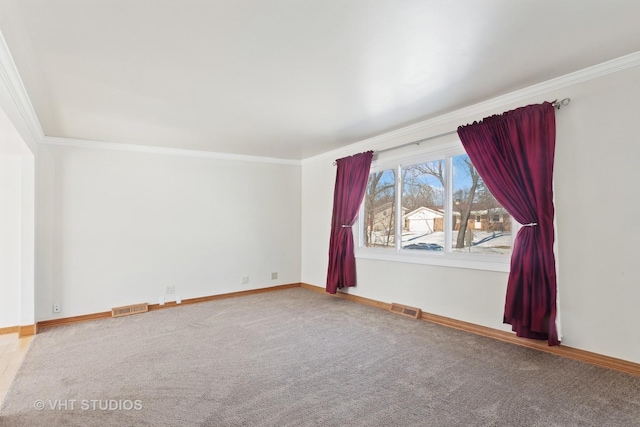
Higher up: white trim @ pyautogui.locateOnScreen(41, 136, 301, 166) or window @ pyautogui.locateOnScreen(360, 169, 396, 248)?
white trim @ pyautogui.locateOnScreen(41, 136, 301, 166)

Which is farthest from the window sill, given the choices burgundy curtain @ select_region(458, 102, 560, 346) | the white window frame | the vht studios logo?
the vht studios logo

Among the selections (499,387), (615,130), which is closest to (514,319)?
(499,387)

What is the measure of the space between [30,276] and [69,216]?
0.86 m

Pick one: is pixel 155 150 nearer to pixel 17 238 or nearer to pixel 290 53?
pixel 17 238

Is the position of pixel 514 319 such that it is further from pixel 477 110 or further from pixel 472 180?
pixel 477 110

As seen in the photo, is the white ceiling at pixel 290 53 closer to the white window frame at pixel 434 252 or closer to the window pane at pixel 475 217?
the white window frame at pixel 434 252

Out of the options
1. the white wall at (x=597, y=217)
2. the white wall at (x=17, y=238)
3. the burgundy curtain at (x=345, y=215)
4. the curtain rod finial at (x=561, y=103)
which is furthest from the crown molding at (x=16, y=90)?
the curtain rod finial at (x=561, y=103)

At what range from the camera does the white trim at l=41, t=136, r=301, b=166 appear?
422 cm

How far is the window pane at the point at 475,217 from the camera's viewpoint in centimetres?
337

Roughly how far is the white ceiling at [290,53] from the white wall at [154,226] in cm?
97

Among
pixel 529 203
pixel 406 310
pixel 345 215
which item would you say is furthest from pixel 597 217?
pixel 345 215

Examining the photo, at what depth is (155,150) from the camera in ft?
15.9

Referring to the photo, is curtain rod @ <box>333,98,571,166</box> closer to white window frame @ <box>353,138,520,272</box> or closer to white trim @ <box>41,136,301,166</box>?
white window frame @ <box>353,138,520,272</box>

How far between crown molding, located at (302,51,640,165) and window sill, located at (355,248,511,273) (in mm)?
1471
